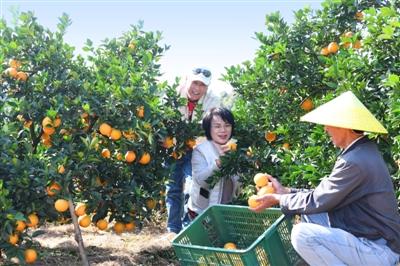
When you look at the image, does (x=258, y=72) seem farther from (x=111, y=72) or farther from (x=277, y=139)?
(x=111, y=72)

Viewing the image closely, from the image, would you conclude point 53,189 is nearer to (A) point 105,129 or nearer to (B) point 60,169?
(B) point 60,169

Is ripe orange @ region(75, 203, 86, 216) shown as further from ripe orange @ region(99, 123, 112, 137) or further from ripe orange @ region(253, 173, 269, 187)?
ripe orange @ region(253, 173, 269, 187)

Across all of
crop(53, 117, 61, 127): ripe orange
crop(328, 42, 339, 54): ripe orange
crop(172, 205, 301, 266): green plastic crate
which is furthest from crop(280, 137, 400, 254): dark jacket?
crop(53, 117, 61, 127): ripe orange

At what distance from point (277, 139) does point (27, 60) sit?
2.00 m

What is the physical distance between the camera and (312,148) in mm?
3498

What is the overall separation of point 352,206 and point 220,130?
1596 mm

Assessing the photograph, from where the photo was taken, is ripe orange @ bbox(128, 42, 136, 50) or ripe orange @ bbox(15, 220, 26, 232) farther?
ripe orange @ bbox(128, 42, 136, 50)

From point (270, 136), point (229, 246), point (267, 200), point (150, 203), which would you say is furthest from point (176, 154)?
point (267, 200)

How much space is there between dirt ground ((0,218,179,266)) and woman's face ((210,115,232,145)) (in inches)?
41.2

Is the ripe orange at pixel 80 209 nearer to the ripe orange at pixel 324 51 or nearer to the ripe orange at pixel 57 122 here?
the ripe orange at pixel 57 122

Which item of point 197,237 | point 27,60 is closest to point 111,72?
point 27,60

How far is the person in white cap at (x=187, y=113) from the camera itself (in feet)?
15.0

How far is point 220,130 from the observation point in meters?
4.18

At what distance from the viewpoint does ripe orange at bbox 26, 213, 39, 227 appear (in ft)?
10.8
